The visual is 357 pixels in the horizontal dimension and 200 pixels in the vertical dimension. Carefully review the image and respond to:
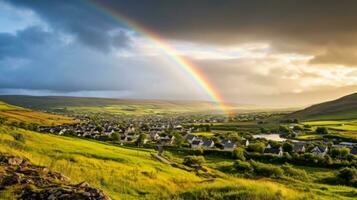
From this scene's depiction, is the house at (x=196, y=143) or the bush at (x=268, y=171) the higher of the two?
the bush at (x=268, y=171)

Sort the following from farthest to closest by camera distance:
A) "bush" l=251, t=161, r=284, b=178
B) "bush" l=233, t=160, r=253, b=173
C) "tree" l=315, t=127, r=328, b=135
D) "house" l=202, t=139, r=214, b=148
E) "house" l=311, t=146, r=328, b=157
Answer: "tree" l=315, t=127, r=328, b=135 → "house" l=202, t=139, r=214, b=148 → "house" l=311, t=146, r=328, b=157 → "bush" l=233, t=160, r=253, b=173 → "bush" l=251, t=161, r=284, b=178

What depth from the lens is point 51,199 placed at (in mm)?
12844

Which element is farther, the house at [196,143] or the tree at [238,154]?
the house at [196,143]

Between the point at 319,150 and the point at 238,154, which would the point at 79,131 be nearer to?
the point at 238,154

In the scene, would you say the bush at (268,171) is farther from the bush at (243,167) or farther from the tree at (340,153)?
the tree at (340,153)

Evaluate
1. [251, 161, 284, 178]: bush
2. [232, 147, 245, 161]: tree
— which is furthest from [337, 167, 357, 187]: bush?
[232, 147, 245, 161]: tree

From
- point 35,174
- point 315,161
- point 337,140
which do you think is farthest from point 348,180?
point 337,140

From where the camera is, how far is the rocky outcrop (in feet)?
42.9

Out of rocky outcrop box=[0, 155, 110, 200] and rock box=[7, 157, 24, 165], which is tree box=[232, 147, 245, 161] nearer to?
rock box=[7, 157, 24, 165]

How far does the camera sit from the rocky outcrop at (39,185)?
13078 millimetres

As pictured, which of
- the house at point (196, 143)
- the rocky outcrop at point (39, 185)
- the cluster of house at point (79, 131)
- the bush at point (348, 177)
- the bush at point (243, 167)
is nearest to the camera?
the rocky outcrop at point (39, 185)

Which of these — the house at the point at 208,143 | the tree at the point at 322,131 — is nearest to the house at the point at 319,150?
the house at the point at 208,143

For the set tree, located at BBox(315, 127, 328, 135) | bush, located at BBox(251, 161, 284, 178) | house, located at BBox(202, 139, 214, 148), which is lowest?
house, located at BBox(202, 139, 214, 148)

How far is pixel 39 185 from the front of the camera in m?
14.7
